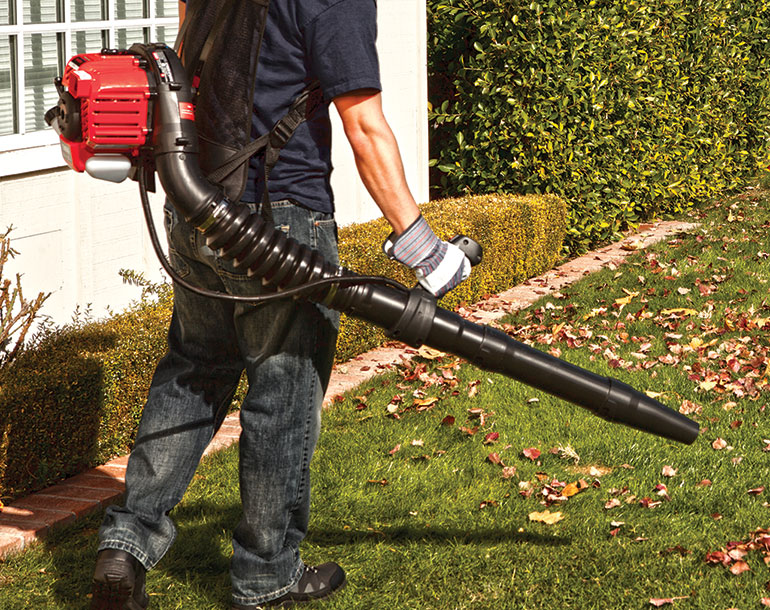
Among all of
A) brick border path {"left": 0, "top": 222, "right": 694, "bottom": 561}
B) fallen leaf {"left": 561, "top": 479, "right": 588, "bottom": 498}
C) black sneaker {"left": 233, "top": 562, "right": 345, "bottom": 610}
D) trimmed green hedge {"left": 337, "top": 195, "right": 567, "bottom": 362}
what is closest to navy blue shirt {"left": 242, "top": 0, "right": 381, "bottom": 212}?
black sneaker {"left": 233, "top": 562, "right": 345, "bottom": 610}

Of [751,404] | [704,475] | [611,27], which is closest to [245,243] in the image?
[704,475]

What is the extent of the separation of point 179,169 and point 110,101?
0.77 ft

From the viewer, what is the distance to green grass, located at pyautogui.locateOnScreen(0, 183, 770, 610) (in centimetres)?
345

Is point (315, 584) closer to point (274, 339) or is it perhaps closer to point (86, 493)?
point (274, 339)

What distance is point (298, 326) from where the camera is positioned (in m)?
2.84

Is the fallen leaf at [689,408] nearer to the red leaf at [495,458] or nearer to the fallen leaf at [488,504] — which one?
the red leaf at [495,458]

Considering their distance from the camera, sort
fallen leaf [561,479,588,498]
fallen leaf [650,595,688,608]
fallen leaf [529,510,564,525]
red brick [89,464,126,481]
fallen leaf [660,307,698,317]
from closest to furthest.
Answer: fallen leaf [650,595,688,608] → fallen leaf [529,510,564,525] → fallen leaf [561,479,588,498] → red brick [89,464,126,481] → fallen leaf [660,307,698,317]

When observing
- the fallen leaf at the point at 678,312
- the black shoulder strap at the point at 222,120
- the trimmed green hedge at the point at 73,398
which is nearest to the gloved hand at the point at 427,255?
the black shoulder strap at the point at 222,120

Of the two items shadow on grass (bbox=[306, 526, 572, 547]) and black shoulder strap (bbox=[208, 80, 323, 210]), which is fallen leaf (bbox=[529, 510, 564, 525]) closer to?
shadow on grass (bbox=[306, 526, 572, 547])

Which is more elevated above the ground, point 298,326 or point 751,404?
point 298,326

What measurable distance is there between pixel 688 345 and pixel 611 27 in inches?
164

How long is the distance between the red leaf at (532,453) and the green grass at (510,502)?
0.04 m

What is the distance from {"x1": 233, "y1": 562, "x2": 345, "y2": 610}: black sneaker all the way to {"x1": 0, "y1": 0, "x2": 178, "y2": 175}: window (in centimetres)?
275

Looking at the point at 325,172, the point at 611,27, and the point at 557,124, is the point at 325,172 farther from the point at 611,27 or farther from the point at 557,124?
the point at 611,27
